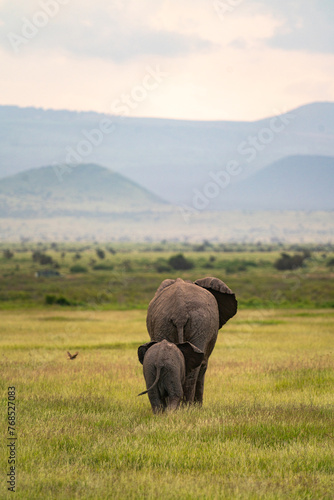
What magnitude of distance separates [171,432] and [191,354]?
1479mm

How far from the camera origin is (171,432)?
941cm

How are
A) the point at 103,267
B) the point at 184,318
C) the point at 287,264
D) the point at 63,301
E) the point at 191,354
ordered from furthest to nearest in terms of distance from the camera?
the point at 103,267
the point at 287,264
the point at 63,301
the point at 184,318
the point at 191,354

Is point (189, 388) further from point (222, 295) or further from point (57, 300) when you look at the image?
point (57, 300)

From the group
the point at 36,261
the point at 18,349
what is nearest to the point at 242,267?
the point at 36,261

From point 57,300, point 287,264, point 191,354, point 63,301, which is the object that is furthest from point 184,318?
point 287,264

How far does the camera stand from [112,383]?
601 inches

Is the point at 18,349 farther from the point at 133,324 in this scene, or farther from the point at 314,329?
the point at 314,329

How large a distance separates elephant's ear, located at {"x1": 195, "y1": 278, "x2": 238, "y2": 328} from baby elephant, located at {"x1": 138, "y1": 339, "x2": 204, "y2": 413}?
95.9 inches

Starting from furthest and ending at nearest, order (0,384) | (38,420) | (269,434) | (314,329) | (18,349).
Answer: (314,329) < (18,349) < (0,384) < (38,420) < (269,434)

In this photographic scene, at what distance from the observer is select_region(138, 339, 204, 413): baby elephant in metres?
10.0

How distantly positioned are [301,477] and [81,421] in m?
4.12

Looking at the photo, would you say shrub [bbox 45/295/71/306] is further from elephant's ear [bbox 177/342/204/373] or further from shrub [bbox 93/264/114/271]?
shrub [bbox 93/264/114/271]

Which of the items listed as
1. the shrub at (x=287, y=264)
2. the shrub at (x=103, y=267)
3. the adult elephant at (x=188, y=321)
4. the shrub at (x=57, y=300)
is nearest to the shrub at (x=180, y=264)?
the shrub at (x=103, y=267)

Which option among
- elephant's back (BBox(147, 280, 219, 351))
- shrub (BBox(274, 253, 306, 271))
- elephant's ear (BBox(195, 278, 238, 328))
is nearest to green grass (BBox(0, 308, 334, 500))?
elephant's back (BBox(147, 280, 219, 351))
